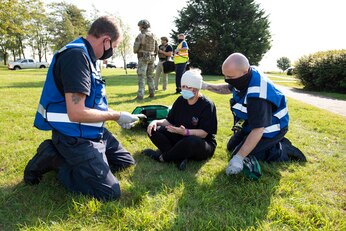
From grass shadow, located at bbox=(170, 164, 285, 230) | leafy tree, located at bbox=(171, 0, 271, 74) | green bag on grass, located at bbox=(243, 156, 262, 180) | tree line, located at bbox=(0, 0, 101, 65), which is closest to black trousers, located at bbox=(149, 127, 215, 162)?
grass shadow, located at bbox=(170, 164, 285, 230)

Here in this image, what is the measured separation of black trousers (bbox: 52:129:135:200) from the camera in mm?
2520

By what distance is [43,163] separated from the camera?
2695 mm

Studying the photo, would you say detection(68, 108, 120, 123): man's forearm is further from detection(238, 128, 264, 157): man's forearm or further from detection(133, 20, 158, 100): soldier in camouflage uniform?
detection(133, 20, 158, 100): soldier in camouflage uniform

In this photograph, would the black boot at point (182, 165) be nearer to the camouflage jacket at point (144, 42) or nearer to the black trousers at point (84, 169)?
the black trousers at point (84, 169)

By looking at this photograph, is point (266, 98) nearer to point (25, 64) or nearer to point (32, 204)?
point (32, 204)

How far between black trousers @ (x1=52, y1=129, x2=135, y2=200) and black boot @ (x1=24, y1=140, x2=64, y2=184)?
0.06 metres

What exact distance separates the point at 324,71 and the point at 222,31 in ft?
53.8

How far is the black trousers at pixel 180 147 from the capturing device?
3275 mm

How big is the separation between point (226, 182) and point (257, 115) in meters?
0.79

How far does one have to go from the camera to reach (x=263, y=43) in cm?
2711

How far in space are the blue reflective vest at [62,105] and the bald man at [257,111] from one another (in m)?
1.39

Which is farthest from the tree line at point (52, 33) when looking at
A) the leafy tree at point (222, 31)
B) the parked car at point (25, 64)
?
the leafy tree at point (222, 31)

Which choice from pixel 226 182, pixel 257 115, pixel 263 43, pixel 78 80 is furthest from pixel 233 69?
pixel 263 43

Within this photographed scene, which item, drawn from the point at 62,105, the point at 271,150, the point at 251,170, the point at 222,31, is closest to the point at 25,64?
the point at 222,31
